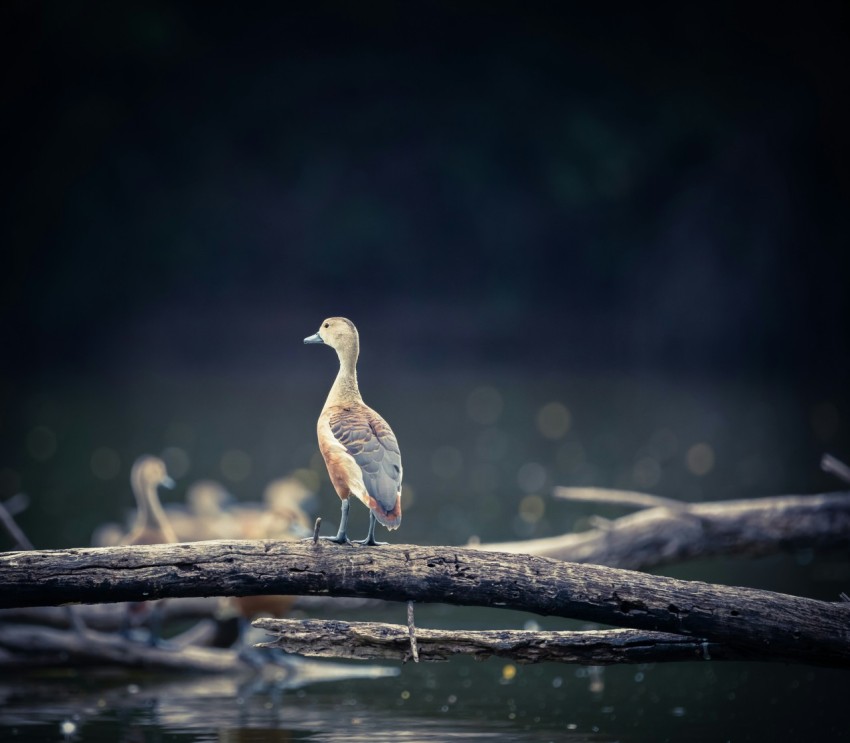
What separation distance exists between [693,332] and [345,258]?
10280 millimetres

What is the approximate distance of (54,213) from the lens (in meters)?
33.9

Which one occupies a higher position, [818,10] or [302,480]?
[818,10]

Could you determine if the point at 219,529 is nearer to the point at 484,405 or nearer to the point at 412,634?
the point at 412,634

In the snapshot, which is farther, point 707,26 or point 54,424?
point 707,26

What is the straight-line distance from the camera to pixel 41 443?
15.6 m

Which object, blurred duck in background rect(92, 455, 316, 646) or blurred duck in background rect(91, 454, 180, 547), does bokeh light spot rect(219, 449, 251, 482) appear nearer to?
blurred duck in background rect(92, 455, 316, 646)

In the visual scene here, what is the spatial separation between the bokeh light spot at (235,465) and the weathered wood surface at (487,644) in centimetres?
899

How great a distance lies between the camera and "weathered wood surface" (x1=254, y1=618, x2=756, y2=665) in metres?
3.90

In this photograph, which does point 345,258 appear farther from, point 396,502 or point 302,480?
point 396,502

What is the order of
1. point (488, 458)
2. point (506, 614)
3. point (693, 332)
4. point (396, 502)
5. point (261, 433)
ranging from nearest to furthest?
point (396, 502) → point (506, 614) → point (488, 458) → point (261, 433) → point (693, 332)

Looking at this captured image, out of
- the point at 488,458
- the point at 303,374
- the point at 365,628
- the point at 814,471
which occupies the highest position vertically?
the point at 303,374

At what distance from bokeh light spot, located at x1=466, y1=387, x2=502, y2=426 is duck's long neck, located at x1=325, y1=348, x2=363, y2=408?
14.9 metres

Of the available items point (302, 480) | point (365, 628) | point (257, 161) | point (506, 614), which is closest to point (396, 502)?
point (365, 628)

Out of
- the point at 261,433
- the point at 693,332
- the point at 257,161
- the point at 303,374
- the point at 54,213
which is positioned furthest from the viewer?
the point at 257,161
